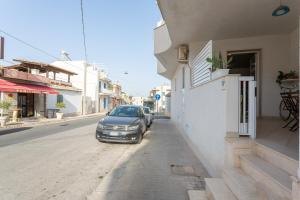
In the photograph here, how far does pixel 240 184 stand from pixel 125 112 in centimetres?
845

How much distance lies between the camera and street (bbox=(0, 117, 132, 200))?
4621 millimetres

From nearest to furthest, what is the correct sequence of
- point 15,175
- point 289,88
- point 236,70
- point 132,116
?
point 15,175
point 289,88
point 132,116
point 236,70

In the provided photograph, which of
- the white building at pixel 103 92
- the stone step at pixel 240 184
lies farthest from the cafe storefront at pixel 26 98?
the white building at pixel 103 92

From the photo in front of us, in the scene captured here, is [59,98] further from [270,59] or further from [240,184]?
[240,184]

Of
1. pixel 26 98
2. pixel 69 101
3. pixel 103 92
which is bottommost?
pixel 69 101

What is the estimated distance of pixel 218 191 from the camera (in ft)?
12.9

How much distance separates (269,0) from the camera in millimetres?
5664

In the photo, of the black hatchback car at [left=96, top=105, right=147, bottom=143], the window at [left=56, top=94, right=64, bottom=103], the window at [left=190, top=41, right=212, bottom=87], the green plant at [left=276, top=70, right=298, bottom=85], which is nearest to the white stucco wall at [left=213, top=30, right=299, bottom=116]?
the green plant at [left=276, top=70, right=298, bottom=85]

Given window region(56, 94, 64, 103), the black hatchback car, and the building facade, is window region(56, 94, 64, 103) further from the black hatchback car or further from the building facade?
the black hatchback car

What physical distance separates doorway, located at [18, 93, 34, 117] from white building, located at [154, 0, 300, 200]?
18.0 meters

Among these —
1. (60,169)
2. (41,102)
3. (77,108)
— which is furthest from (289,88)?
(77,108)

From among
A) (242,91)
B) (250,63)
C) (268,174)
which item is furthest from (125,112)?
(268,174)

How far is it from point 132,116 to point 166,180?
5926 mm

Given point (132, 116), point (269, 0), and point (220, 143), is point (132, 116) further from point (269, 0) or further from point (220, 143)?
point (269, 0)
